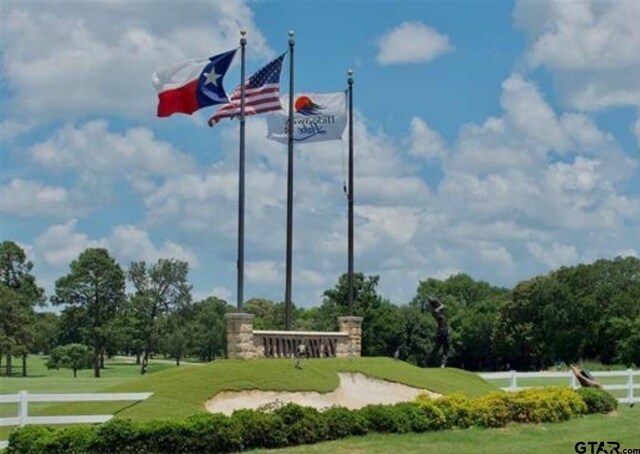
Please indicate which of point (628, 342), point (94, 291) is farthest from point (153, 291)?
point (628, 342)

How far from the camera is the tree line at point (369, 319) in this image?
7306 centimetres

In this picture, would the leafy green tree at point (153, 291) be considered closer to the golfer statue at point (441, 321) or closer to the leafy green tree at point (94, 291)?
the leafy green tree at point (94, 291)

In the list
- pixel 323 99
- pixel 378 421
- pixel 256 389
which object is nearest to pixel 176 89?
pixel 323 99

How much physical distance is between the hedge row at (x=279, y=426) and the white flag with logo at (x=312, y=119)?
36.8ft

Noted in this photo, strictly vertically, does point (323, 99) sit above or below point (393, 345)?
above

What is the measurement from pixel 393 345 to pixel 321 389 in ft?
162

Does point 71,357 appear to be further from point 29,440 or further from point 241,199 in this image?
point 29,440

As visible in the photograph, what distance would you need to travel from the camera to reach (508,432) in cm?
2112

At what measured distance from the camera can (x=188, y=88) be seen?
27.8 metres

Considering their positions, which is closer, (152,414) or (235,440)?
(235,440)

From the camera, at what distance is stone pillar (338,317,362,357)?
99.0 ft

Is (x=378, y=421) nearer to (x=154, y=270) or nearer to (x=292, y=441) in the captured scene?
(x=292, y=441)

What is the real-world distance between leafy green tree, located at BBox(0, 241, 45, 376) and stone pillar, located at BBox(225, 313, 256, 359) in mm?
52693

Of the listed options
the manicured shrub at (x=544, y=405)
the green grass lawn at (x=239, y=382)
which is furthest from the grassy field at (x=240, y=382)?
the manicured shrub at (x=544, y=405)
